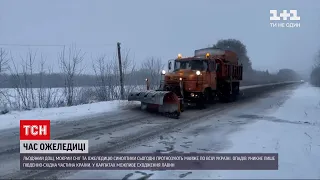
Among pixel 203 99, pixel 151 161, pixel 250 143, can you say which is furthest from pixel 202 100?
pixel 151 161

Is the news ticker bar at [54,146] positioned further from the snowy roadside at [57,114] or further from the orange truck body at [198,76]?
the orange truck body at [198,76]

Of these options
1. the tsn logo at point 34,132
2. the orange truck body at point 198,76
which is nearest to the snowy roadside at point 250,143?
the tsn logo at point 34,132

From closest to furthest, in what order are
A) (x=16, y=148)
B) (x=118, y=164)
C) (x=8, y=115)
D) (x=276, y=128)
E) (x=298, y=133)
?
(x=118, y=164) → (x=16, y=148) → (x=298, y=133) → (x=276, y=128) → (x=8, y=115)

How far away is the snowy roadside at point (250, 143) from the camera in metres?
5.09

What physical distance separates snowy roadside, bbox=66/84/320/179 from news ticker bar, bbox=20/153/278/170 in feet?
0.84

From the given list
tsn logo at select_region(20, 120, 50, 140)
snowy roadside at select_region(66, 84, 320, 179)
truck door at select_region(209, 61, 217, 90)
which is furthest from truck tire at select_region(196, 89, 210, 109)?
tsn logo at select_region(20, 120, 50, 140)

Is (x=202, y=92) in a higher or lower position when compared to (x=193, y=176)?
higher

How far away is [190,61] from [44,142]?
9.86m

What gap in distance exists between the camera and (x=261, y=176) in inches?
197

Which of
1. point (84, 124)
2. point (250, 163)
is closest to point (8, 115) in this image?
point (84, 124)

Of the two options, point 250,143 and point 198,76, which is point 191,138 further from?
point 198,76

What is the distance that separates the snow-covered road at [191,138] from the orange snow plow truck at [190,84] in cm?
88

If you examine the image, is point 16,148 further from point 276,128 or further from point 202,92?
point 202,92

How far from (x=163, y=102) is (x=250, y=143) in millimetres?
5372
